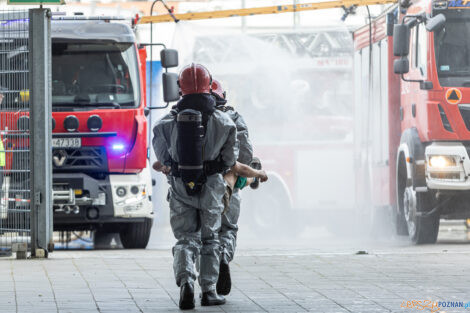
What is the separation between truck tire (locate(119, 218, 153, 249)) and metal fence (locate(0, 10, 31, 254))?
2.84 meters

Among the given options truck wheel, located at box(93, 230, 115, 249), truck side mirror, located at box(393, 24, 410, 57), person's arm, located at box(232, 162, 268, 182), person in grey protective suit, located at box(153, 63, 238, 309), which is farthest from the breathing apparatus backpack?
truck wheel, located at box(93, 230, 115, 249)

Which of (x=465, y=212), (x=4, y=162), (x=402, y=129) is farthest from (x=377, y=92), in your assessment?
(x=4, y=162)

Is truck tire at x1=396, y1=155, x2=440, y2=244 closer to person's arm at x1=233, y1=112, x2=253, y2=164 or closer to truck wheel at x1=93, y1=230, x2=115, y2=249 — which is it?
truck wheel at x1=93, y1=230, x2=115, y2=249

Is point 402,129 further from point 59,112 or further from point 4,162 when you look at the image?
point 4,162

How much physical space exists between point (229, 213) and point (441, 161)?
6.86 m

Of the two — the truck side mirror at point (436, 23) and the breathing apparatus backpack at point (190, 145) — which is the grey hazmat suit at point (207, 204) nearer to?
the breathing apparatus backpack at point (190, 145)

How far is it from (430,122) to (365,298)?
276 inches

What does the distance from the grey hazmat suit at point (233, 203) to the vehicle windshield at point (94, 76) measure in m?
6.27

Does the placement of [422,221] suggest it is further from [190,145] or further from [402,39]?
[190,145]

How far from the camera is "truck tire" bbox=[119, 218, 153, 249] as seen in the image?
1564cm

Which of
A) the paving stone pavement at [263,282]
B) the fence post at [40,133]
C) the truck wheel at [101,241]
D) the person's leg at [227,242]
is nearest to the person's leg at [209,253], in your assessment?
the paving stone pavement at [263,282]

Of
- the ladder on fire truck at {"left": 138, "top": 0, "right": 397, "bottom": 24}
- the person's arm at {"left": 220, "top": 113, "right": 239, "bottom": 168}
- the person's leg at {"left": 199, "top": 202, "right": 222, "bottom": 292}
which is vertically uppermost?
the ladder on fire truck at {"left": 138, "top": 0, "right": 397, "bottom": 24}

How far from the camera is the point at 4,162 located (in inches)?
504

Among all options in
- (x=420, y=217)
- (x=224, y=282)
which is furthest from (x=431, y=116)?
(x=224, y=282)
